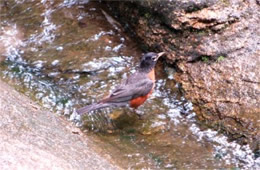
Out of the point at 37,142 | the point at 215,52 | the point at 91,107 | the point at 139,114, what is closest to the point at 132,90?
the point at 139,114

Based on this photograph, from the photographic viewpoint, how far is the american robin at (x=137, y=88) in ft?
19.9

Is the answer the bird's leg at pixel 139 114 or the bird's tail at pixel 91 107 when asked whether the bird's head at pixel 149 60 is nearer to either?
the bird's leg at pixel 139 114

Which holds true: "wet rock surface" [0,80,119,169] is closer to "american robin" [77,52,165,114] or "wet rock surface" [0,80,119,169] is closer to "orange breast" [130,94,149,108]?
"american robin" [77,52,165,114]

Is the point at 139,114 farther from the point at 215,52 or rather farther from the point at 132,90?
the point at 215,52

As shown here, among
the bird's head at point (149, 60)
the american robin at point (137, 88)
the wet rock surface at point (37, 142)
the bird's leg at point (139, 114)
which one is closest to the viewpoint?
the wet rock surface at point (37, 142)

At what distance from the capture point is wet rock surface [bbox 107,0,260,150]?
5.82 meters

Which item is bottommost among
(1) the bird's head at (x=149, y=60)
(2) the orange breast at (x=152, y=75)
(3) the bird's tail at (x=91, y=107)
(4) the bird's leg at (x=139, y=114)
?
(4) the bird's leg at (x=139, y=114)

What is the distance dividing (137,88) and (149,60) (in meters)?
0.45

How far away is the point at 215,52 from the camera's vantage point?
20.3 feet

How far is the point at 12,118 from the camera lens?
14.4 ft

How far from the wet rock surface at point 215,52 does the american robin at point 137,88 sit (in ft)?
1.21

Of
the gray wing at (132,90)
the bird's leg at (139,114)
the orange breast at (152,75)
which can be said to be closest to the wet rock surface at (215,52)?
the orange breast at (152,75)

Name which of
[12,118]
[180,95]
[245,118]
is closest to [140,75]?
[180,95]

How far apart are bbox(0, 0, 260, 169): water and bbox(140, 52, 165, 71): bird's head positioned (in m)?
0.38
